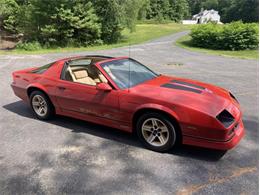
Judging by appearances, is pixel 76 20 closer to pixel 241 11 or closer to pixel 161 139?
pixel 161 139

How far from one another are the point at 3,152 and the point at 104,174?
1773 millimetres

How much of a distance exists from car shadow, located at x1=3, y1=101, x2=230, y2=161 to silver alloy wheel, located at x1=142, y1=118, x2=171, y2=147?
0.22 m

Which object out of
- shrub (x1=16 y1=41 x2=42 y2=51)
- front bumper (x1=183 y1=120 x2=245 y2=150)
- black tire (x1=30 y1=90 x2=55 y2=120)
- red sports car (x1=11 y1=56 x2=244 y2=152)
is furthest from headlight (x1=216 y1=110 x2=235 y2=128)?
shrub (x1=16 y1=41 x2=42 y2=51)

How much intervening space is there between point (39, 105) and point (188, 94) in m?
3.13

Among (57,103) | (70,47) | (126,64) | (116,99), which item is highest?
(126,64)

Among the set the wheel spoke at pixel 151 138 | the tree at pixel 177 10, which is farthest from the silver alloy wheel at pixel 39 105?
the tree at pixel 177 10

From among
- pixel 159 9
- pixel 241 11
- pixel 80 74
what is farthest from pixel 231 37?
pixel 159 9

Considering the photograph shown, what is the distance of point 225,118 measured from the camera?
3.69 metres

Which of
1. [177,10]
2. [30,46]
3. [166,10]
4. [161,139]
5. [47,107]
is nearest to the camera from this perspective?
[161,139]

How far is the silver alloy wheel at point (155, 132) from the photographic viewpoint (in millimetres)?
3867

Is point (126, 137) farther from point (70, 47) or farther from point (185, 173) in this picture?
point (70, 47)

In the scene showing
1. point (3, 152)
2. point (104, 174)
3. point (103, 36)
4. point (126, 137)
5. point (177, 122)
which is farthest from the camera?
point (103, 36)

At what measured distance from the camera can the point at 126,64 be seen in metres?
4.93

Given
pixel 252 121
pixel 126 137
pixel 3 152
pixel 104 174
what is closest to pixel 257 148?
pixel 252 121
